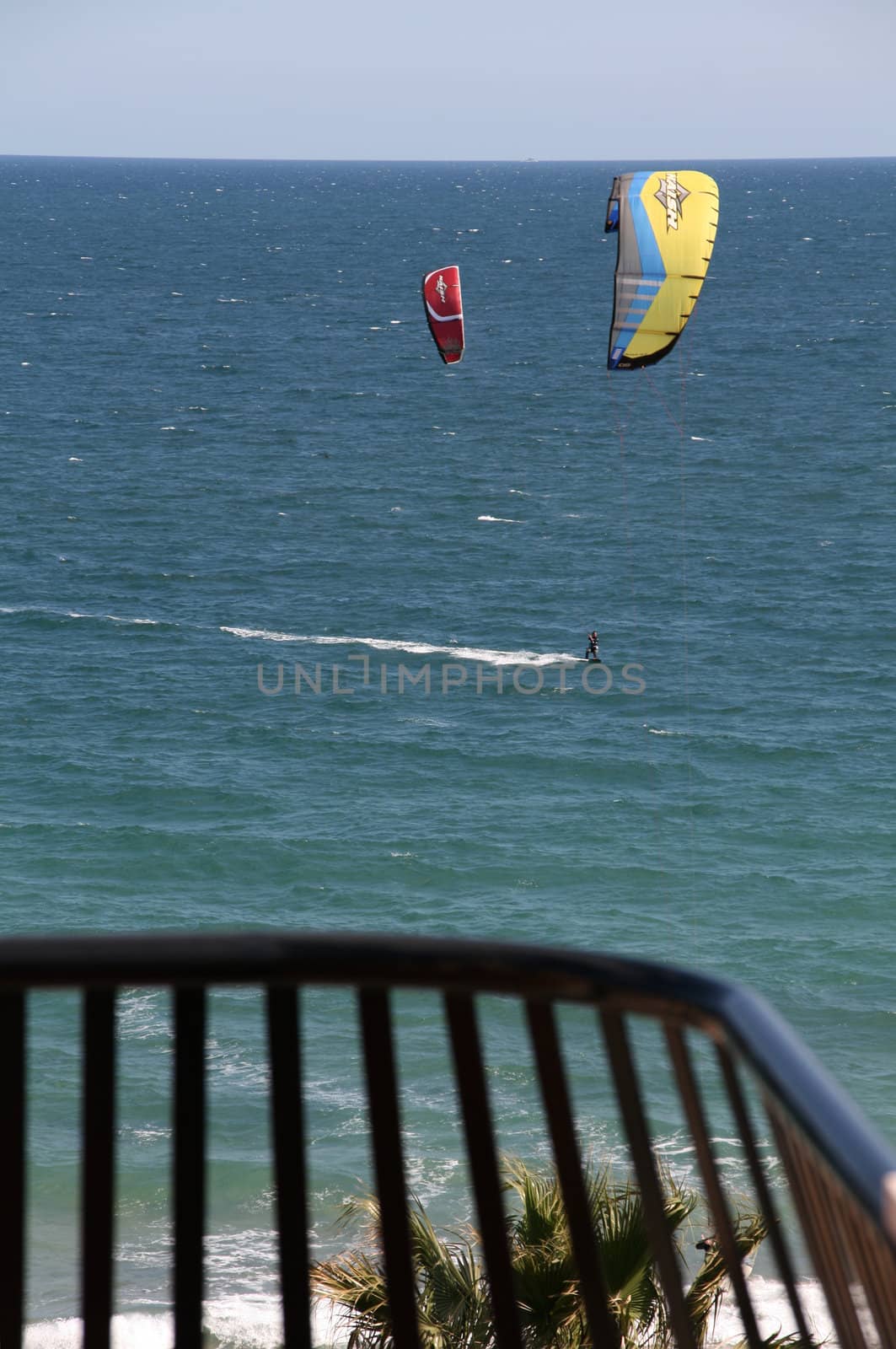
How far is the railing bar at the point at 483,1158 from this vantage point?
91.7 inches

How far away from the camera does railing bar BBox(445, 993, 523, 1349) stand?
7.64 feet

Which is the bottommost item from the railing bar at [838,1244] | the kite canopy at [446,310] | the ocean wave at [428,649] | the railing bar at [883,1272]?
the railing bar at [883,1272]

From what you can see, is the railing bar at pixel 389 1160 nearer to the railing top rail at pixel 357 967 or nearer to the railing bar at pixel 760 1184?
the railing top rail at pixel 357 967

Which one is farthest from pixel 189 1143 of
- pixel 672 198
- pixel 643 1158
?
pixel 672 198

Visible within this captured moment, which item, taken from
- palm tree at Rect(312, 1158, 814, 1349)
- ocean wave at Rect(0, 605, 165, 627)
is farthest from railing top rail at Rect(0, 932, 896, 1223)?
ocean wave at Rect(0, 605, 165, 627)

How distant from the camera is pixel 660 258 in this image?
25844 mm

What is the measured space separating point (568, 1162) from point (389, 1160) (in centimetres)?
30

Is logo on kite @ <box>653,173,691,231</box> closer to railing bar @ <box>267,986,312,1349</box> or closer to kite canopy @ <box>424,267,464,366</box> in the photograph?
kite canopy @ <box>424,267,464,366</box>

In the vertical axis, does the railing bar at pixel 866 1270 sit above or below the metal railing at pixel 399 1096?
below

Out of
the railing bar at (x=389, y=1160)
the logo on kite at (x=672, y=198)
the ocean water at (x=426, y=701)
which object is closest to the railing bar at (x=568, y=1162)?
the railing bar at (x=389, y=1160)

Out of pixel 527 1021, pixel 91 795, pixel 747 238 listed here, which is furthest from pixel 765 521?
pixel 747 238

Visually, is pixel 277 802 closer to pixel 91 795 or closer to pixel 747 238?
pixel 91 795

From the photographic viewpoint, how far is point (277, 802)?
159 ft

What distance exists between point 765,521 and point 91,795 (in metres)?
38.1
